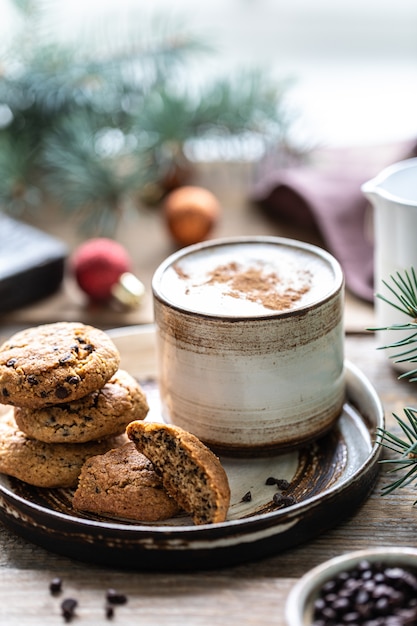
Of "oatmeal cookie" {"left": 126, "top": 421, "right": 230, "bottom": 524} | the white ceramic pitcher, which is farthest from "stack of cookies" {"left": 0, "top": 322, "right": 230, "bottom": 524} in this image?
the white ceramic pitcher

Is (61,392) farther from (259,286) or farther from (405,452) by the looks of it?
(405,452)

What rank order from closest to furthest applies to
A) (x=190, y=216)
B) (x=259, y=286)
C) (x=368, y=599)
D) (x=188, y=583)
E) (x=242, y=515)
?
1. (x=368, y=599)
2. (x=188, y=583)
3. (x=242, y=515)
4. (x=259, y=286)
5. (x=190, y=216)

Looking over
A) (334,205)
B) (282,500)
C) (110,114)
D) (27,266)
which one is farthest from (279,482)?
(110,114)

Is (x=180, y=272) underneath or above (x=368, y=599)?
above

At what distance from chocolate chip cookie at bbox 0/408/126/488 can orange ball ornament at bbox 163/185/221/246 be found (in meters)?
0.86

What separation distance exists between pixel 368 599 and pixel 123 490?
341 mm

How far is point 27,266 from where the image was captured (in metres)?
1.78

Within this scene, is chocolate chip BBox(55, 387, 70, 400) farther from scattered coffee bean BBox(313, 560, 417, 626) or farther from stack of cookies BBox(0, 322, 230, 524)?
scattered coffee bean BBox(313, 560, 417, 626)

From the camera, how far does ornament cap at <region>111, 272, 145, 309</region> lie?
1777mm

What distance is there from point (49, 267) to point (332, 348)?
31.0 inches

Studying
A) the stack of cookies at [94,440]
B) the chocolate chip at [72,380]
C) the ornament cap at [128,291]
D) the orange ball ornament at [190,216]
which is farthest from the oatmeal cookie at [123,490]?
the orange ball ornament at [190,216]

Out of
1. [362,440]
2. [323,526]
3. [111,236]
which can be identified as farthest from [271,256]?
[111,236]

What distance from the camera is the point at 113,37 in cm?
216

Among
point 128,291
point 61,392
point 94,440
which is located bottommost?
point 128,291
